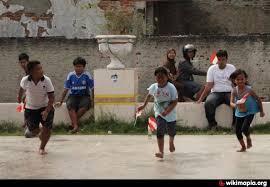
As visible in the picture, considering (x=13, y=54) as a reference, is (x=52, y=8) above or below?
above

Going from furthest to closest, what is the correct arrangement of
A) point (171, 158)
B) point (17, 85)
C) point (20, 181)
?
point (17, 85) → point (171, 158) → point (20, 181)

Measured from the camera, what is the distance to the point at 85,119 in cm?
1328

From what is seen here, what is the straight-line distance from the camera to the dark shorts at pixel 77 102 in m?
13.0

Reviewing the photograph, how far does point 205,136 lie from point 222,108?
2.94ft

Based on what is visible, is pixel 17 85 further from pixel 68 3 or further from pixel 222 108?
pixel 222 108

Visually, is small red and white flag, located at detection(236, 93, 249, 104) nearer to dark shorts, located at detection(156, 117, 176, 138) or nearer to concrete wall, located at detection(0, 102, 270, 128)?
dark shorts, located at detection(156, 117, 176, 138)

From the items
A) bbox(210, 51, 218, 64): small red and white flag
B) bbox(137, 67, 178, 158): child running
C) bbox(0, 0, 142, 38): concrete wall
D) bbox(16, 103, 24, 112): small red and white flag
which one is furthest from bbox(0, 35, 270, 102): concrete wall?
bbox(137, 67, 178, 158): child running

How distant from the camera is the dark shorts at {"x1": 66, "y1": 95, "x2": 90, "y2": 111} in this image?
13.0m

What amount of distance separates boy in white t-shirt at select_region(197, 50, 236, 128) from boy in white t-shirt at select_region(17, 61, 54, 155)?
3726 millimetres

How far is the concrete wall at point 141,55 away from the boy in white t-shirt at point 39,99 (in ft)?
20.6

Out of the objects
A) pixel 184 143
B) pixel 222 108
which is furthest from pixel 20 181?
pixel 222 108

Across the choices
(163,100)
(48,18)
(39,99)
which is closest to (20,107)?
(39,99)

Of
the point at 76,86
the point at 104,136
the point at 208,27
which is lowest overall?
the point at 104,136

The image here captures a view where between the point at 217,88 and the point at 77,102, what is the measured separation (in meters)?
2.75
